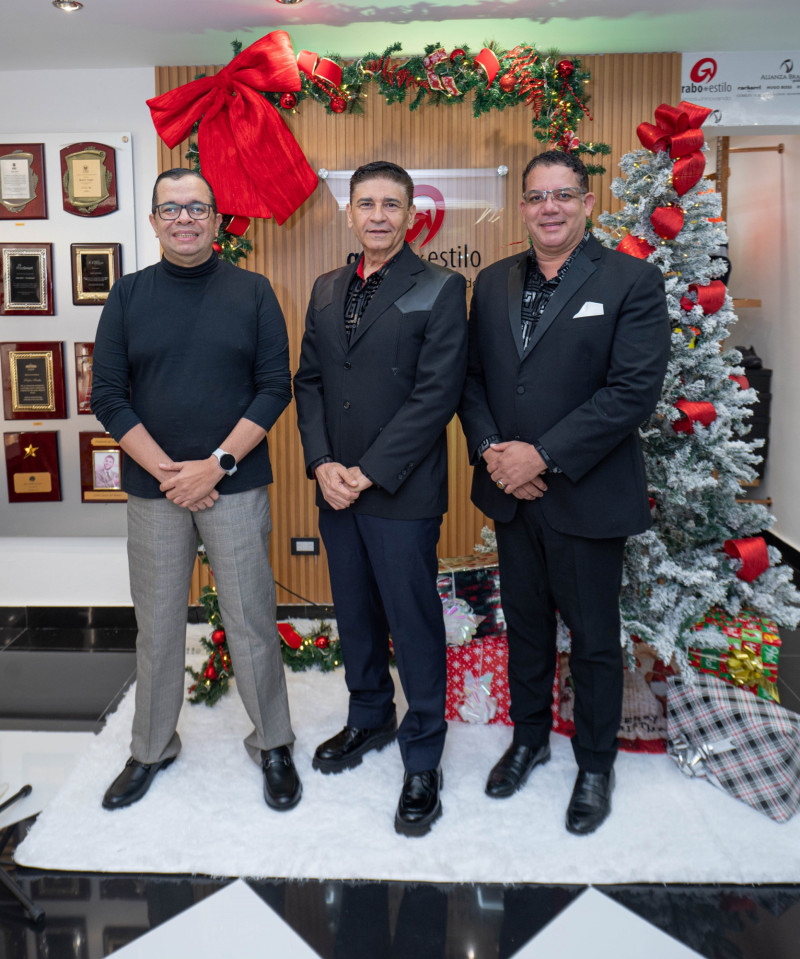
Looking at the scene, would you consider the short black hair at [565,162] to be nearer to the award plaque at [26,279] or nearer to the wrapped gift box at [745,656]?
the wrapped gift box at [745,656]

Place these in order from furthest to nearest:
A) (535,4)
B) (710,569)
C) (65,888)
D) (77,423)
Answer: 1. (77,423)
2. (535,4)
3. (710,569)
4. (65,888)

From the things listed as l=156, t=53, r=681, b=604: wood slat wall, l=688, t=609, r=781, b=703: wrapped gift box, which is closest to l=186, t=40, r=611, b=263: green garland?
l=156, t=53, r=681, b=604: wood slat wall

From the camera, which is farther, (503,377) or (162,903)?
(503,377)

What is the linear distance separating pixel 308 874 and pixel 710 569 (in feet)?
5.36

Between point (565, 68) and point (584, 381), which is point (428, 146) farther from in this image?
point (584, 381)

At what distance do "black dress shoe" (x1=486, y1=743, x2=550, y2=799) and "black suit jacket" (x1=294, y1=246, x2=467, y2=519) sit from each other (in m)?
0.81

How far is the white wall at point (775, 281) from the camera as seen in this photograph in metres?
4.66

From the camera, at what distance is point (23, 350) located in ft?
12.0

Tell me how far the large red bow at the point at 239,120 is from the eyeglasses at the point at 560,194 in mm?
1503

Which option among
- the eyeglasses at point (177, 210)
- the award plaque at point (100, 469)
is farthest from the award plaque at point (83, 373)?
the eyeglasses at point (177, 210)

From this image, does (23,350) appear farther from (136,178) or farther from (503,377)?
(503,377)

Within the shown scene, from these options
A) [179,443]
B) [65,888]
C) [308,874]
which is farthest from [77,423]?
[308,874]

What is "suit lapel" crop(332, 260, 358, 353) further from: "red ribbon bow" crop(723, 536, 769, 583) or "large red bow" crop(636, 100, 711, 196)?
"red ribbon bow" crop(723, 536, 769, 583)

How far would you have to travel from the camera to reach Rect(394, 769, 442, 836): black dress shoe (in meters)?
2.14
